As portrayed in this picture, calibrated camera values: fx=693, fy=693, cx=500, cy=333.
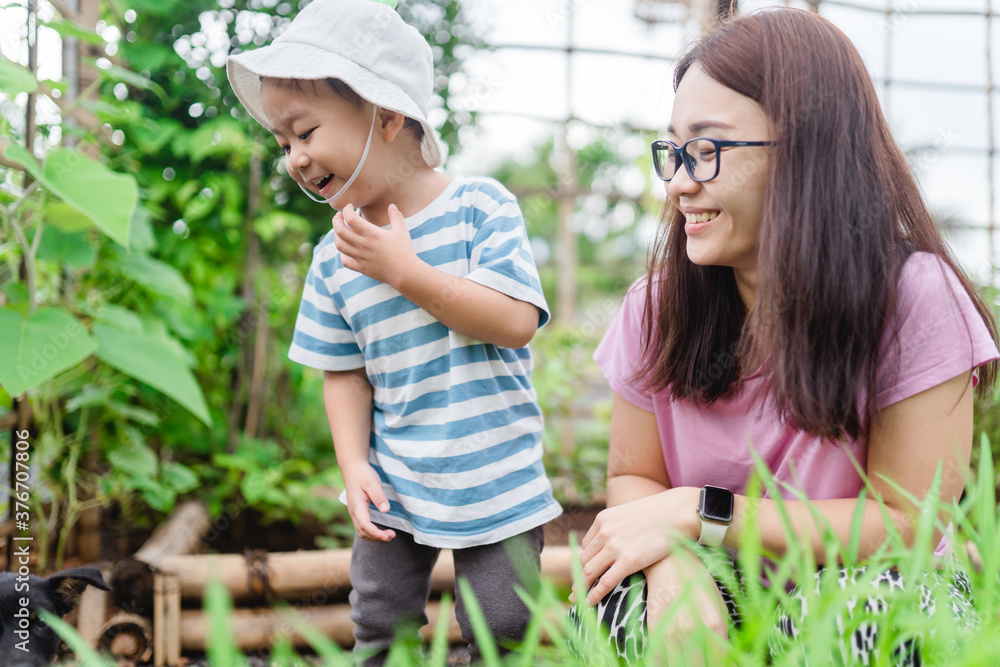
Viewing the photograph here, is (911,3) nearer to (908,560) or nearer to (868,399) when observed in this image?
(868,399)

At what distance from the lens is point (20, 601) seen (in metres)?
1.09

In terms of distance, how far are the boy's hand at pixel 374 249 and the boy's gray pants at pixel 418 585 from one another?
545mm

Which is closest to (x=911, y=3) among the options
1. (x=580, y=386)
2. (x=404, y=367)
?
(x=580, y=386)

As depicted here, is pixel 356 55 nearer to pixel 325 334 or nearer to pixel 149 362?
pixel 325 334

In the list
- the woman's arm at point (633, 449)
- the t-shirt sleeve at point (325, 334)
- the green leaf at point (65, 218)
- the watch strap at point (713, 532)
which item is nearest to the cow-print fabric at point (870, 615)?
the watch strap at point (713, 532)

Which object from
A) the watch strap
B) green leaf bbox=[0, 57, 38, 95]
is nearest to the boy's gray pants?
the watch strap

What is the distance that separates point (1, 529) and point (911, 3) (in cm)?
474

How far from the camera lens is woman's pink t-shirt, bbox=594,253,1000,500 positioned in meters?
1.05

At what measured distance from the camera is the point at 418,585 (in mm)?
A: 1417

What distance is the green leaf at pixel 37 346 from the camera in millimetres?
1358

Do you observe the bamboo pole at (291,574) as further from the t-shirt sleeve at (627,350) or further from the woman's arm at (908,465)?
A: the woman's arm at (908,465)

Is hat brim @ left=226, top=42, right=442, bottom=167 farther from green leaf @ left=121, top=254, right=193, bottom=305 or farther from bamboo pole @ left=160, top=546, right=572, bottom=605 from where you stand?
bamboo pole @ left=160, top=546, right=572, bottom=605

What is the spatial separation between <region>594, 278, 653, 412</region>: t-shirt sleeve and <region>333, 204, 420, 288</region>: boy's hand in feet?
1.53

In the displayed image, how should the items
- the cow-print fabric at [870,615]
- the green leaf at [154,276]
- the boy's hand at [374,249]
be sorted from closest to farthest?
the cow-print fabric at [870,615]
the boy's hand at [374,249]
the green leaf at [154,276]
